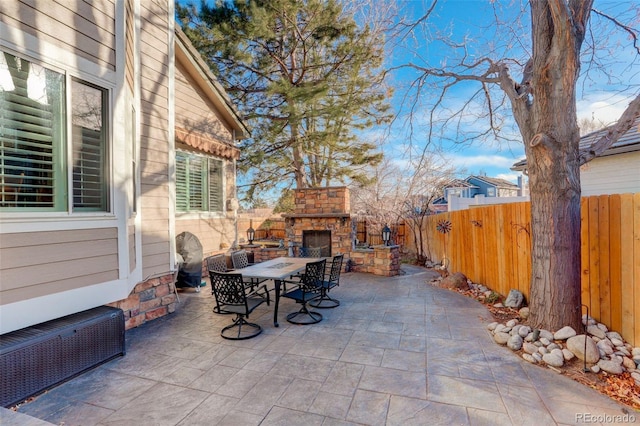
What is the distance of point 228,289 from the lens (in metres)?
3.84

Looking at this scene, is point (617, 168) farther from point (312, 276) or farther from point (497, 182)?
point (497, 182)

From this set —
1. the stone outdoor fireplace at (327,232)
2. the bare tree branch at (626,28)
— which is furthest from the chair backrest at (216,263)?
the bare tree branch at (626,28)

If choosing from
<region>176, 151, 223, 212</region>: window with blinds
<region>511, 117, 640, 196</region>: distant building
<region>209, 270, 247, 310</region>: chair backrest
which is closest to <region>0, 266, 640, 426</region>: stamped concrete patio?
<region>209, 270, 247, 310</region>: chair backrest

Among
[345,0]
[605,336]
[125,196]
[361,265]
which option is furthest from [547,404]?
[345,0]

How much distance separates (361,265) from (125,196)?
6063 mm

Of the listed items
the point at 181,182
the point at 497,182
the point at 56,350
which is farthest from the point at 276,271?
the point at 497,182

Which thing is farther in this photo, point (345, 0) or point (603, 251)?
point (345, 0)

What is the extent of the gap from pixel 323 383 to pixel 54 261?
9.03ft

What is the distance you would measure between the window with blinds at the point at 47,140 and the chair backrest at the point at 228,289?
147cm

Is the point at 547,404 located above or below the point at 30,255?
below

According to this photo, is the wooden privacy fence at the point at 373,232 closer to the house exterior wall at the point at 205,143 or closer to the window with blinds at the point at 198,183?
the house exterior wall at the point at 205,143

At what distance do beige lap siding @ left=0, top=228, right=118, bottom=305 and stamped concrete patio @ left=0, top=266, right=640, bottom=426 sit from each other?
3.03 ft

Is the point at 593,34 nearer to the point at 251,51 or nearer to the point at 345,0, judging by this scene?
the point at 345,0

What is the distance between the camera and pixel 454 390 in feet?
8.68
